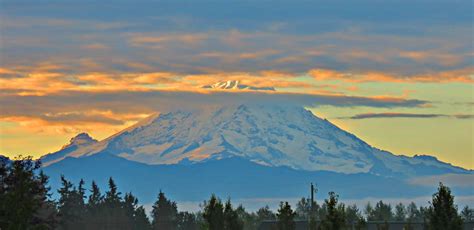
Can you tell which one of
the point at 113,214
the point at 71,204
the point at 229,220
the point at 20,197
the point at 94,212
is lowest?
the point at 20,197

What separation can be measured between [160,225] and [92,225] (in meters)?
11.1

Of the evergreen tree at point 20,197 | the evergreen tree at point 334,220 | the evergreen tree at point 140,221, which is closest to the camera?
the evergreen tree at point 20,197

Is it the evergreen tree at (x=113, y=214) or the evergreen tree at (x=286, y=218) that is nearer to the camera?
the evergreen tree at (x=286, y=218)

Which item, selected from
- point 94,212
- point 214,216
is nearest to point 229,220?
point 214,216

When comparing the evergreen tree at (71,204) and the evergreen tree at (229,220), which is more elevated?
the evergreen tree at (71,204)

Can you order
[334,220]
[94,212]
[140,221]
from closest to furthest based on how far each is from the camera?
[334,220] < [140,221] < [94,212]

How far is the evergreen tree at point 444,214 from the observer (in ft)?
229

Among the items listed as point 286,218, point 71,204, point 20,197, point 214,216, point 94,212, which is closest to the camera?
point 20,197

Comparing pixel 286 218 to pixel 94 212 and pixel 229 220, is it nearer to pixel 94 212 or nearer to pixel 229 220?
pixel 229 220

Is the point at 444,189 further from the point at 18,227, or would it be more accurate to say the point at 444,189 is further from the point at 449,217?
the point at 18,227

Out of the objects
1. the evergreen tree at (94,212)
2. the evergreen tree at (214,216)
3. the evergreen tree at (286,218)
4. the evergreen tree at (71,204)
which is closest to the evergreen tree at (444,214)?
the evergreen tree at (286,218)

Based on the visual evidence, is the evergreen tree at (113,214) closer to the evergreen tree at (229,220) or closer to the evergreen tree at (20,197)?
the evergreen tree at (229,220)

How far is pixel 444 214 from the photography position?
70.2 meters

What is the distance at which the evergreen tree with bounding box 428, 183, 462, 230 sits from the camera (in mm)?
69869
